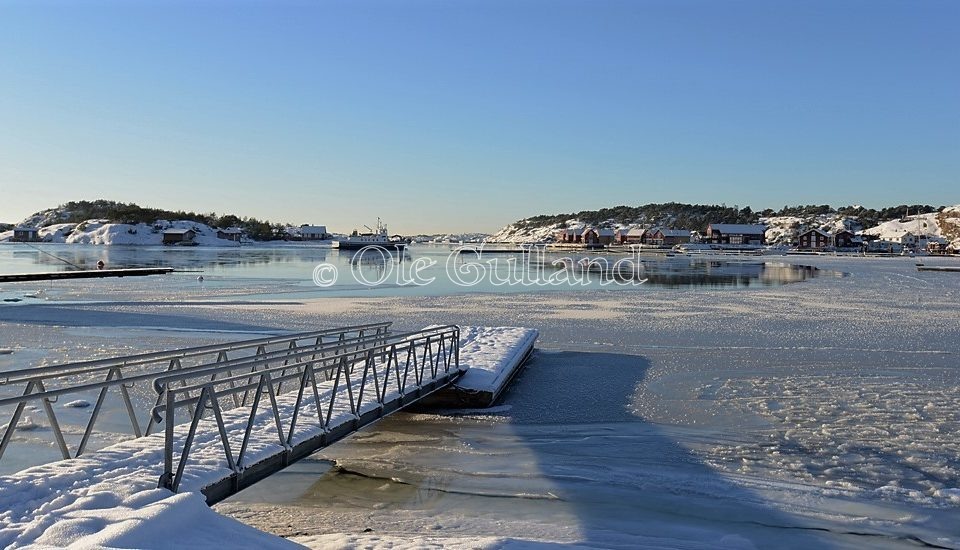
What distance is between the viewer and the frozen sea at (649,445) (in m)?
7.55

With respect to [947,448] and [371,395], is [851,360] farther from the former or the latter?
[371,395]

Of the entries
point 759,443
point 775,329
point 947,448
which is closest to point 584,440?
point 759,443

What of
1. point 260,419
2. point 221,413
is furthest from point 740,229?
point 221,413

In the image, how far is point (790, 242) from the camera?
173 meters

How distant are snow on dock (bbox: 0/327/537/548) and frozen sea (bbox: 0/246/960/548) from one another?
108 centimetres

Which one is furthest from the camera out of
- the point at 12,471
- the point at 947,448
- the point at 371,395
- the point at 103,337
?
the point at 103,337

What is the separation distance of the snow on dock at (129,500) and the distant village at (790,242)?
137869mm

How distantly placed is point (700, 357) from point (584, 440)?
764 cm

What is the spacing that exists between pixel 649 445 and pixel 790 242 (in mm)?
177313

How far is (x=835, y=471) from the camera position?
30.1 feet

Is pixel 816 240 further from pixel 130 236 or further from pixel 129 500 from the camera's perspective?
pixel 130 236

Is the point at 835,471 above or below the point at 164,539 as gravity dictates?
below

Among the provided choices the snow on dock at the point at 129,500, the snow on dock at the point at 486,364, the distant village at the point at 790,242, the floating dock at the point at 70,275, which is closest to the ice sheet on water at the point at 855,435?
the snow on dock at the point at 486,364

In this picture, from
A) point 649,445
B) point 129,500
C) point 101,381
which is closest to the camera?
point 129,500
